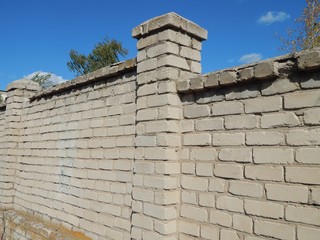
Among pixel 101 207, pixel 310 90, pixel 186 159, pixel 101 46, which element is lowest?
pixel 101 207

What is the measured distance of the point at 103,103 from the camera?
15.7ft

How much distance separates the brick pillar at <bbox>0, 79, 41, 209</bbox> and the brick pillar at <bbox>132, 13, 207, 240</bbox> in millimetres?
4441

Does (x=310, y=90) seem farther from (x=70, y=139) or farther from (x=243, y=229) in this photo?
(x=70, y=139)

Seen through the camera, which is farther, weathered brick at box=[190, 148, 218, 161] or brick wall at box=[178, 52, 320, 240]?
weathered brick at box=[190, 148, 218, 161]

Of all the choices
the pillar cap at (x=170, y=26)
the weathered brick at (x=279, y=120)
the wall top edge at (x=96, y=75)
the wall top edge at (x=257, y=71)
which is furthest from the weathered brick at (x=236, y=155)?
the wall top edge at (x=96, y=75)

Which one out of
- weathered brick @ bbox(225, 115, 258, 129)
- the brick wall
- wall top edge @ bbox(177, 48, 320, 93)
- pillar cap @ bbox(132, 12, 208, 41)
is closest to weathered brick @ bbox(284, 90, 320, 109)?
the brick wall

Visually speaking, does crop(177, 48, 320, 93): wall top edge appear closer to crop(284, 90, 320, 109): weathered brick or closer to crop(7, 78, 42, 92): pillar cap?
crop(284, 90, 320, 109): weathered brick

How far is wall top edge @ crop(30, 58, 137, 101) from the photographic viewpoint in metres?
4.27

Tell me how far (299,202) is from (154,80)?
1.98m

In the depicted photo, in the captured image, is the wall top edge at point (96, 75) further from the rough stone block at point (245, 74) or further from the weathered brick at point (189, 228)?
the weathered brick at point (189, 228)

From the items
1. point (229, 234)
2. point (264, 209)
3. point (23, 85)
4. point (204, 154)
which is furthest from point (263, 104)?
point (23, 85)

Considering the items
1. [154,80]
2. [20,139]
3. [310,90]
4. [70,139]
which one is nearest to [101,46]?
[20,139]

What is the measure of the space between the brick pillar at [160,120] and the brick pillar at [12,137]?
4441mm

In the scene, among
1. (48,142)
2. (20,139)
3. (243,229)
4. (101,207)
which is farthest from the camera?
(20,139)
